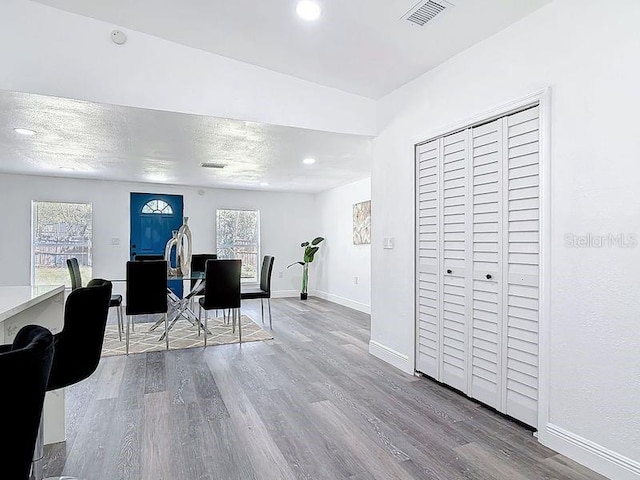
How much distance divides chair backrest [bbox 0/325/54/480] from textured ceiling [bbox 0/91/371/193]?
2601mm

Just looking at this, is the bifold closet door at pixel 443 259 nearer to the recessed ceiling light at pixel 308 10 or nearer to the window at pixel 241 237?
the recessed ceiling light at pixel 308 10

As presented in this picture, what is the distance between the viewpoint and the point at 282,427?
2377mm

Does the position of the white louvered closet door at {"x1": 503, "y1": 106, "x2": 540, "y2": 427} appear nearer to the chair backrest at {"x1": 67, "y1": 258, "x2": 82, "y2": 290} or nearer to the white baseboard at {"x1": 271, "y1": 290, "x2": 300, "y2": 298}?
the chair backrest at {"x1": 67, "y1": 258, "x2": 82, "y2": 290}

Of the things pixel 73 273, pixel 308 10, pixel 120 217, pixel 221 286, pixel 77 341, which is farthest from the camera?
pixel 120 217

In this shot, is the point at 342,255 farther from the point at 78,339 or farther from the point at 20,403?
the point at 20,403

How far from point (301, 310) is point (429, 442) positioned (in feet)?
14.1

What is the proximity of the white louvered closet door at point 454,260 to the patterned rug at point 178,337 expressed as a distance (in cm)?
227

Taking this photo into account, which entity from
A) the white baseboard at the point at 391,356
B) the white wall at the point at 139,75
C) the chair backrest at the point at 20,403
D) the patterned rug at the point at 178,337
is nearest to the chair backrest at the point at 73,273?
the patterned rug at the point at 178,337

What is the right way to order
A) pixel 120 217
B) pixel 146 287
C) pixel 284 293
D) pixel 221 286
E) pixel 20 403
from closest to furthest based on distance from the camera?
pixel 20 403
pixel 146 287
pixel 221 286
pixel 120 217
pixel 284 293

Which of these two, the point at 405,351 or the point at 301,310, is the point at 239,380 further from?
the point at 301,310

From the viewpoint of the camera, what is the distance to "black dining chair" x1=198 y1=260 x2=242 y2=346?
13.8ft

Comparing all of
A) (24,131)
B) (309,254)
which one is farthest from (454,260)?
(309,254)

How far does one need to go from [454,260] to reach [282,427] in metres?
1.68

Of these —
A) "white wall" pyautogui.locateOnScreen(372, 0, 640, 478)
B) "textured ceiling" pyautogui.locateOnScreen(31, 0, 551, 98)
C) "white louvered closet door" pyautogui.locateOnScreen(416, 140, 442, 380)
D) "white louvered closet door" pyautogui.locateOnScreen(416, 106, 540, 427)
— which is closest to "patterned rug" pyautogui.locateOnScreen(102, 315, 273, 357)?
"white louvered closet door" pyautogui.locateOnScreen(416, 140, 442, 380)
